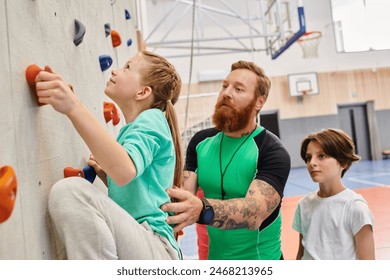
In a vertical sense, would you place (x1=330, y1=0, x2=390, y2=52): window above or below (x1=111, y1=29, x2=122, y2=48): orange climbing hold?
above

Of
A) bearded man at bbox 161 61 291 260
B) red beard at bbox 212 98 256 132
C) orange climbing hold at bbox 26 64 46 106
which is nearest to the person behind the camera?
orange climbing hold at bbox 26 64 46 106

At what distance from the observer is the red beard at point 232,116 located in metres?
1.04

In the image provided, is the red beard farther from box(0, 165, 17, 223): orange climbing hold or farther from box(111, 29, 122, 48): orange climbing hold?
box(0, 165, 17, 223): orange climbing hold

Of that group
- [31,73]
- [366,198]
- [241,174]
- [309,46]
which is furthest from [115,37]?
[309,46]

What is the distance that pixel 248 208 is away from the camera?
2.98ft

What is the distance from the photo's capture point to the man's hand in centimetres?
73

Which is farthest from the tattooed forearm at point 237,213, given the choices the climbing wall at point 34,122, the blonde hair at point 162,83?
the climbing wall at point 34,122

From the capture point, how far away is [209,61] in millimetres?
6566

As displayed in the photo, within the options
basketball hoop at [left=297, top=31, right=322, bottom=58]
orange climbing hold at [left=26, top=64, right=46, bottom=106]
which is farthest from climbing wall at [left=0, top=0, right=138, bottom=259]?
basketball hoop at [left=297, top=31, right=322, bottom=58]

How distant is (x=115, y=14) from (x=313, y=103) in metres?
6.26

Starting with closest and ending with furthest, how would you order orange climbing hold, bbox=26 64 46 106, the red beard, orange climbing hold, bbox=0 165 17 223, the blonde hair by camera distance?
orange climbing hold, bbox=0 165 17 223 → orange climbing hold, bbox=26 64 46 106 → the blonde hair → the red beard

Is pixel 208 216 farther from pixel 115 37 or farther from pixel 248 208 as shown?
pixel 115 37
